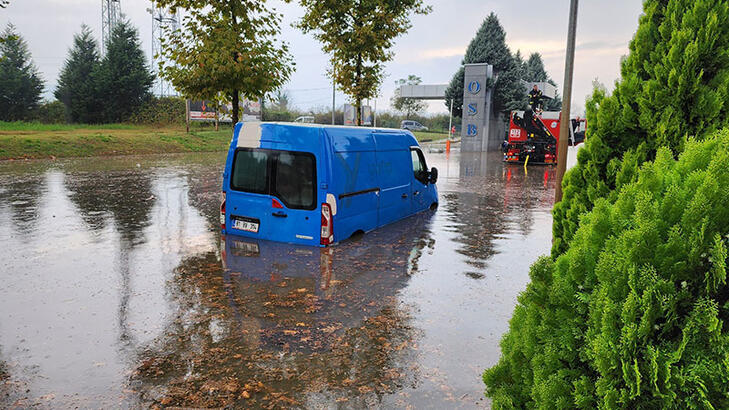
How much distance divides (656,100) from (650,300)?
176 cm

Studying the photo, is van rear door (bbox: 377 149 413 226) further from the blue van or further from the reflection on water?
the reflection on water

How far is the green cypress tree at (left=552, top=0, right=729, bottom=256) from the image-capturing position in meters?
2.90

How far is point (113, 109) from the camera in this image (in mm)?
46906

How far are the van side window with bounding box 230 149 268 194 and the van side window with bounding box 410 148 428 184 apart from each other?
13.0 ft

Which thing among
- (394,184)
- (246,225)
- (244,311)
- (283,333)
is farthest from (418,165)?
(283,333)

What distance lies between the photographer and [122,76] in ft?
155

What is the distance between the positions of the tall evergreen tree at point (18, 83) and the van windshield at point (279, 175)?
147 feet

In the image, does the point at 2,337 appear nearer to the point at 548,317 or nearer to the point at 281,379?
the point at 281,379

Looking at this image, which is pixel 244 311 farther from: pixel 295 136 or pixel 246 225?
pixel 295 136

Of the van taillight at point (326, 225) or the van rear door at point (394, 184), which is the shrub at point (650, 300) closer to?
the van taillight at point (326, 225)

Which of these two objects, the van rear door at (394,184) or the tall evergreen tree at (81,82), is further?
the tall evergreen tree at (81,82)

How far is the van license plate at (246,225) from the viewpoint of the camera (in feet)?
30.5

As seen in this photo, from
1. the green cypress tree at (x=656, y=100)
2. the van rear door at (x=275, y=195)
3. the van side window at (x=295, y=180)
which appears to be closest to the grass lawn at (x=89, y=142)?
the van rear door at (x=275, y=195)

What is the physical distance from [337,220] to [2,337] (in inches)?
196
